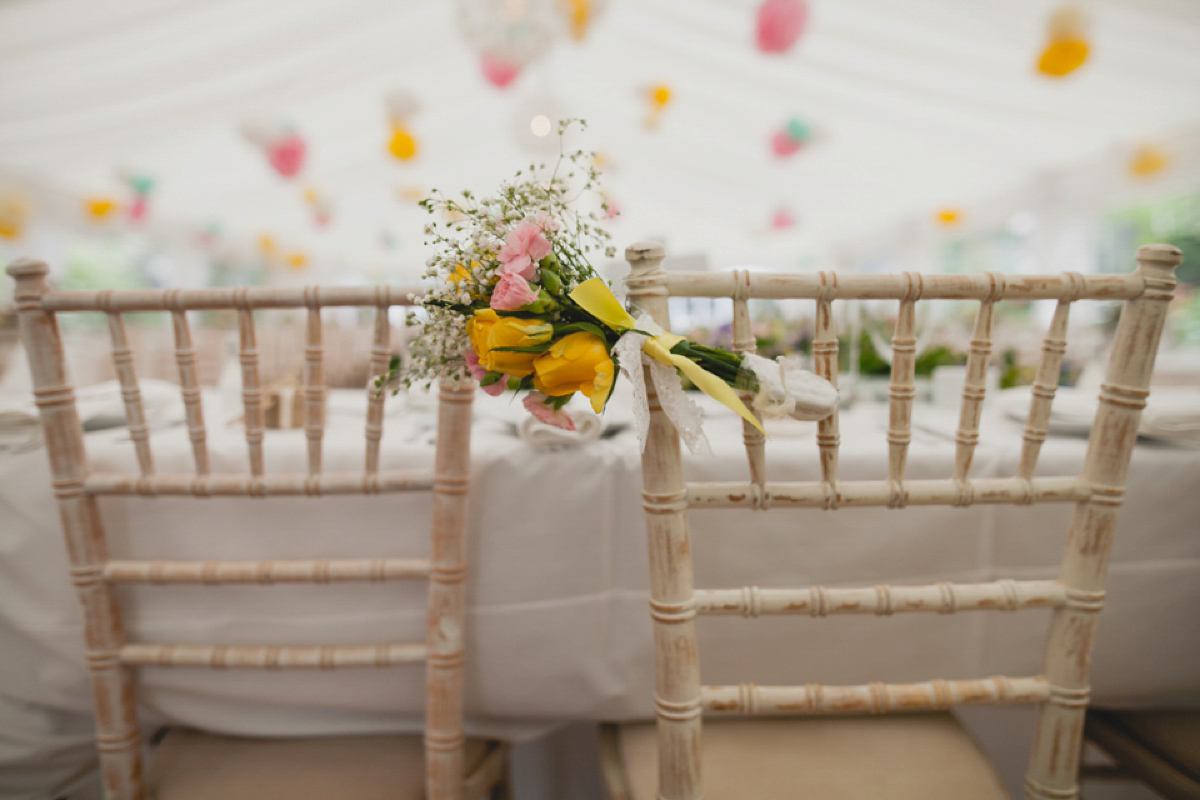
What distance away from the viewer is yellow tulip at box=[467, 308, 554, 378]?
1.60 feet

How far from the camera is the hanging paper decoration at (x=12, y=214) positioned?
165 inches

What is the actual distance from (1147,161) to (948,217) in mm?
2101

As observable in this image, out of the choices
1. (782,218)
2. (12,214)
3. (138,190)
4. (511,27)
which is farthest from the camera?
(782,218)

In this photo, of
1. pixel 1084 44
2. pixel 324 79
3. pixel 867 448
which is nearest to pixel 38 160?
pixel 324 79

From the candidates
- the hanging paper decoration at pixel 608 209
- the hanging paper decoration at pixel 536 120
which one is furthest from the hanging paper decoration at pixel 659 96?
the hanging paper decoration at pixel 608 209

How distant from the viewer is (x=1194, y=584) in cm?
96

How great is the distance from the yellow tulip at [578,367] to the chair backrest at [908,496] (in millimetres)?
91

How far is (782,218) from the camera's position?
7508 millimetres

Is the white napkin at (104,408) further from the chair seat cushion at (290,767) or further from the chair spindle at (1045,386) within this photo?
the chair spindle at (1045,386)

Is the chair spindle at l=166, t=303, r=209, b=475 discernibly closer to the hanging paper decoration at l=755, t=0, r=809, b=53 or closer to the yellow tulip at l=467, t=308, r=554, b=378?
the yellow tulip at l=467, t=308, r=554, b=378

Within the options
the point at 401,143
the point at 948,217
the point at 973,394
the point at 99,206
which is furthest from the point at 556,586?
the point at 948,217

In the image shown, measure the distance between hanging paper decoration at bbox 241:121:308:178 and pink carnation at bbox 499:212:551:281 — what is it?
4.60 m

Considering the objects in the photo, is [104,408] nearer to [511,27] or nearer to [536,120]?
[511,27]

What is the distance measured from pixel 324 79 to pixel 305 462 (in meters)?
4.46
